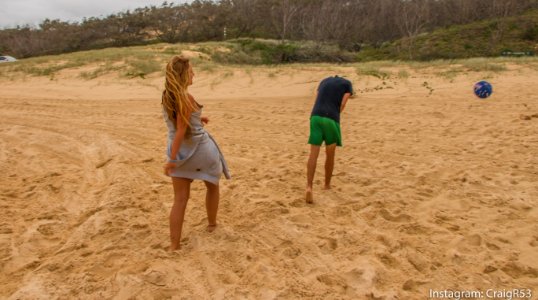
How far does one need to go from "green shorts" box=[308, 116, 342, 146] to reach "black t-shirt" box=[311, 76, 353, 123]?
0.05 m

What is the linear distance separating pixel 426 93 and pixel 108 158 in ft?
26.0

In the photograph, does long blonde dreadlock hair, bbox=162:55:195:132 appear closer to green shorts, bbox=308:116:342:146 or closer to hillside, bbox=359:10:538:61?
green shorts, bbox=308:116:342:146

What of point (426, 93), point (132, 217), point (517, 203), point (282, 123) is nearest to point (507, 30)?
point (426, 93)

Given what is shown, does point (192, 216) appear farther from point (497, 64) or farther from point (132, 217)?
point (497, 64)

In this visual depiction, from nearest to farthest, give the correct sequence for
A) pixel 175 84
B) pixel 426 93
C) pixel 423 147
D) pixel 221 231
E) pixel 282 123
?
pixel 175 84 → pixel 221 231 → pixel 423 147 → pixel 282 123 → pixel 426 93

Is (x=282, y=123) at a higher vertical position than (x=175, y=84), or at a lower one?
lower

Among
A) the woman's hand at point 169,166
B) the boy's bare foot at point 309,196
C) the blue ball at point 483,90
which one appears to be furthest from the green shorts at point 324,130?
the blue ball at point 483,90

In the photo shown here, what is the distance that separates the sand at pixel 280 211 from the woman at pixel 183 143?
52 centimetres

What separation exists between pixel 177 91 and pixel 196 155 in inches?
20.5

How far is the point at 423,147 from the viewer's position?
21.3 feet

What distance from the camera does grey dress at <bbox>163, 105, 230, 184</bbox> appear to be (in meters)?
3.21

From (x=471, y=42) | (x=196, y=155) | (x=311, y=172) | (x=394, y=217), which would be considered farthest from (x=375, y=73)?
(x=471, y=42)

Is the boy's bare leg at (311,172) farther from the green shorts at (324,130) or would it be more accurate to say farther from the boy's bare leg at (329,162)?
the boy's bare leg at (329,162)

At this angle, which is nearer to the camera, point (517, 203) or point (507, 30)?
point (517, 203)
